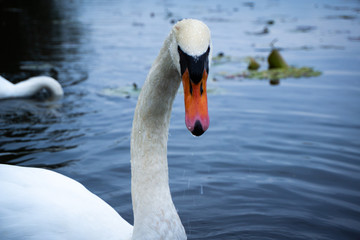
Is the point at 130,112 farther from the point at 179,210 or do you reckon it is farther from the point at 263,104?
the point at 179,210

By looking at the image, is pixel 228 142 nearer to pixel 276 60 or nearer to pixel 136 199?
pixel 136 199

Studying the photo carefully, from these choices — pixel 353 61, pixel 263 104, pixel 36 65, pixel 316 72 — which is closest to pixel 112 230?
pixel 263 104

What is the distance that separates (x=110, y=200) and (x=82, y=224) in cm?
140

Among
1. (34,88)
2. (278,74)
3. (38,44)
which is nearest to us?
(34,88)

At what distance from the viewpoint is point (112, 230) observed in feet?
8.97

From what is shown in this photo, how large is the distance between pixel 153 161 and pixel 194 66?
871 millimetres

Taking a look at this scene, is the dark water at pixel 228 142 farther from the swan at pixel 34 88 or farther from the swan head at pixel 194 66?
the swan head at pixel 194 66

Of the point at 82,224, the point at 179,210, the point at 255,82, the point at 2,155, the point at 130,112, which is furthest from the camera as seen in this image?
the point at 255,82

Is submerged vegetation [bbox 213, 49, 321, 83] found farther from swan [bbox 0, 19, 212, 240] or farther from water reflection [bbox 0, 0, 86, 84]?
swan [bbox 0, 19, 212, 240]

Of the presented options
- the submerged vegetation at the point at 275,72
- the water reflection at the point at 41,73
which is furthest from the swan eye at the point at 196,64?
the submerged vegetation at the point at 275,72

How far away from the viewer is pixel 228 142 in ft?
18.2

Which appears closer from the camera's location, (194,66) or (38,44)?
(194,66)

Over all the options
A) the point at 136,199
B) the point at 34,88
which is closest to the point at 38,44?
the point at 34,88

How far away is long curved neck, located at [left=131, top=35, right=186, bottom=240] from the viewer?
8.36 feet
